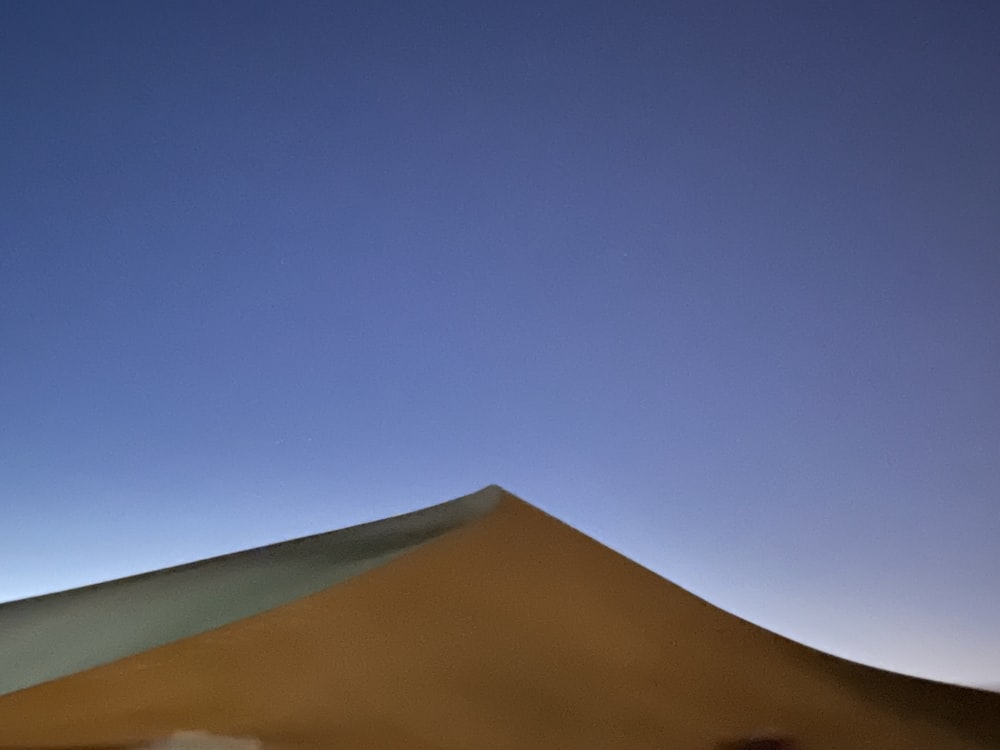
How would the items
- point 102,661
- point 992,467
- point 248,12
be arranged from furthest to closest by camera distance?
point 992,467
point 248,12
point 102,661

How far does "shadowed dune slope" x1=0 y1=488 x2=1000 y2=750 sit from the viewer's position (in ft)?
2.18

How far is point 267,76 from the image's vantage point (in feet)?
3.16

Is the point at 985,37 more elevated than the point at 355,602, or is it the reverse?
the point at 985,37

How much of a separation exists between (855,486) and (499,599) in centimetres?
53

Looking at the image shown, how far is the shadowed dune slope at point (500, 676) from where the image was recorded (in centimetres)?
66

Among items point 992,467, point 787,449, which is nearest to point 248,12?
point 787,449

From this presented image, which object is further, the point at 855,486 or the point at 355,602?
the point at 855,486

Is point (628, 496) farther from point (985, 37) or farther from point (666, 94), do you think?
point (985, 37)

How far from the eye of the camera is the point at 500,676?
756mm

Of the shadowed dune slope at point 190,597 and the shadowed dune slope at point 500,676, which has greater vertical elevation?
the shadowed dune slope at point 190,597

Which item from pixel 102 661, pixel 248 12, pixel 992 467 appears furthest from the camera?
pixel 992 467

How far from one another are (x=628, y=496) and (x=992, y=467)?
0.42 meters

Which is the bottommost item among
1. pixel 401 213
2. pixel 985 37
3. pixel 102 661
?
pixel 102 661

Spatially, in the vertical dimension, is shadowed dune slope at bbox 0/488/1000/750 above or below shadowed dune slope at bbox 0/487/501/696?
below
